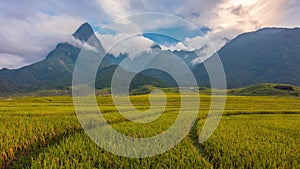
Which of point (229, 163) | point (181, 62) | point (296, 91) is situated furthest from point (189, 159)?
point (296, 91)

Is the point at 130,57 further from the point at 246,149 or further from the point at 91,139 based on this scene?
the point at 246,149

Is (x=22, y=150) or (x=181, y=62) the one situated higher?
(x=181, y=62)

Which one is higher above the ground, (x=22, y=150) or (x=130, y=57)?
(x=130, y=57)

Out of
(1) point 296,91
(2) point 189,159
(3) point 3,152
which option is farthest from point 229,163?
(1) point 296,91

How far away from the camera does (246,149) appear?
332 inches

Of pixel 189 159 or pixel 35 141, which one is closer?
pixel 189 159

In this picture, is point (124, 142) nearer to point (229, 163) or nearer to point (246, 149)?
point (229, 163)

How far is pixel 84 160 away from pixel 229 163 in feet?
15.1

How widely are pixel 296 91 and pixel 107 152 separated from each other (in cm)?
16053

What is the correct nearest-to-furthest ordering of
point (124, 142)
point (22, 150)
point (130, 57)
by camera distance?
point (22, 150)
point (124, 142)
point (130, 57)

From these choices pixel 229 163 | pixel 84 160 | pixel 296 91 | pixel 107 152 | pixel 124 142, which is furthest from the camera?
pixel 296 91

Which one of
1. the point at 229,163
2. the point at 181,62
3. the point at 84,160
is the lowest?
the point at 229,163

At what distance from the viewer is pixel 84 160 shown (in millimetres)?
6637

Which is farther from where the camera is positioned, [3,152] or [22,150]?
[22,150]
